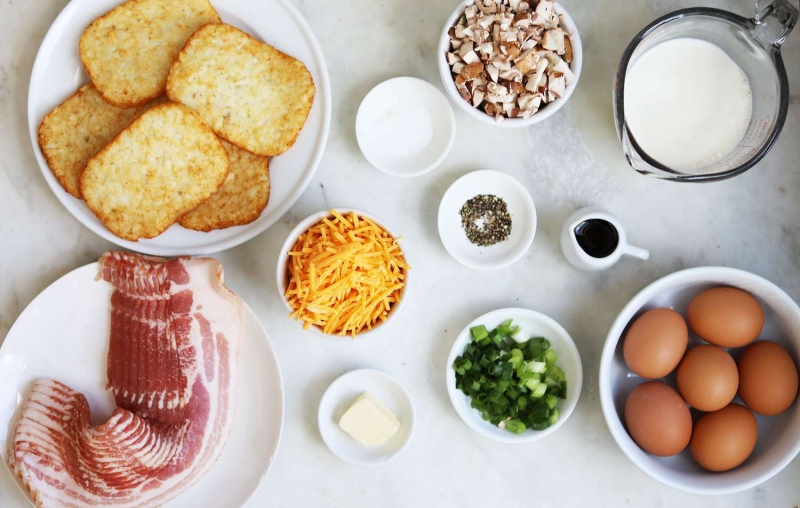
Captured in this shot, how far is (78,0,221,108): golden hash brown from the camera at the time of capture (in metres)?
1.71

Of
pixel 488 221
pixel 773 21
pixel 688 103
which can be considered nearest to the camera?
pixel 773 21

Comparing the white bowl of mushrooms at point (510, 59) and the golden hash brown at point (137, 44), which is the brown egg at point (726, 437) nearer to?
the white bowl of mushrooms at point (510, 59)

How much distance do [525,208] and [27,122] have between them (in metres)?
1.51

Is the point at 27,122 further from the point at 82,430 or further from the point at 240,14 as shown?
the point at 82,430

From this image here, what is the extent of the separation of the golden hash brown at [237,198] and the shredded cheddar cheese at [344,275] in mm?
174

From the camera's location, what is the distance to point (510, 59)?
1706 mm

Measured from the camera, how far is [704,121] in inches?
69.8

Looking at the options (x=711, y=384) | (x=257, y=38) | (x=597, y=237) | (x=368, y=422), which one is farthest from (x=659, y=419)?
(x=257, y=38)

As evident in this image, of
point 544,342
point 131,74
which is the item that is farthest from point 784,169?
point 131,74

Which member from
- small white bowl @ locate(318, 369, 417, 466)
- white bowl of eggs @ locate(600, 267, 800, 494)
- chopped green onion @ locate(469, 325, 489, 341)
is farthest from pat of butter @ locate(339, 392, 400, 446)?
white bowl of eggs @ locate(600, 267, 800, 494)

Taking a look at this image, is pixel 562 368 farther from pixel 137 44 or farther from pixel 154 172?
pixel 137 44

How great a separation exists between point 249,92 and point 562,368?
1218mm

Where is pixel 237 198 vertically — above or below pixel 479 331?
above

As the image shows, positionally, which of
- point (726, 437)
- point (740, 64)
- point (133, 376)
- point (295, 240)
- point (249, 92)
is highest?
point (249, 92)
